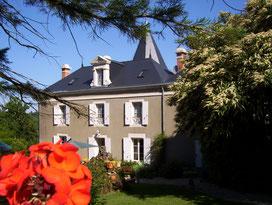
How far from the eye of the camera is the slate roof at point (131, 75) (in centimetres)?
2327

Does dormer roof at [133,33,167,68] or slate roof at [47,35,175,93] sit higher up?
A: dormer roof at [133,33,167,68]

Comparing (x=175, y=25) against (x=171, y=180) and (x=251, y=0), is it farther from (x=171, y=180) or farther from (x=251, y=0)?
(x=171, y=180)

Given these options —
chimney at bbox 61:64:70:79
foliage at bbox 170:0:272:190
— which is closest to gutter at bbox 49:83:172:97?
chimney at bbox 61:64:70:79

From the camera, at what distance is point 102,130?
2430 centimetres

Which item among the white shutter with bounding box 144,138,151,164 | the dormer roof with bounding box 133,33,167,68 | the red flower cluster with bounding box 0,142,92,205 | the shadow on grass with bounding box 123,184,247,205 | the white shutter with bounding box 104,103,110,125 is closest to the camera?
the red flower cluster with bounding box 0,142,92,205

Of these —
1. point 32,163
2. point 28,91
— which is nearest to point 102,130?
point 28,91

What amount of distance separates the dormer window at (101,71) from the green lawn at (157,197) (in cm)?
1148

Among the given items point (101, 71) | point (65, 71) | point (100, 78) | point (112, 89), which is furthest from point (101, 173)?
point (65, 71)

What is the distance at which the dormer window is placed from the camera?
2481 centimetres

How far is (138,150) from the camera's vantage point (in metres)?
22.9

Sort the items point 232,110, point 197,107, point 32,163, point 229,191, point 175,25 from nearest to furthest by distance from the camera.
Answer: point 32,163, point 175,25, point 232,110, point 197,107, point 229,191

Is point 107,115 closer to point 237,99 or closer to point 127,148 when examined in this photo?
point 127,148

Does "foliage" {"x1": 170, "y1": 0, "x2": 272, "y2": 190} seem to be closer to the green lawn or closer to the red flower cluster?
the green lawn

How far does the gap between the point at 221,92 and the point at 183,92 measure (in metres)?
2.34
